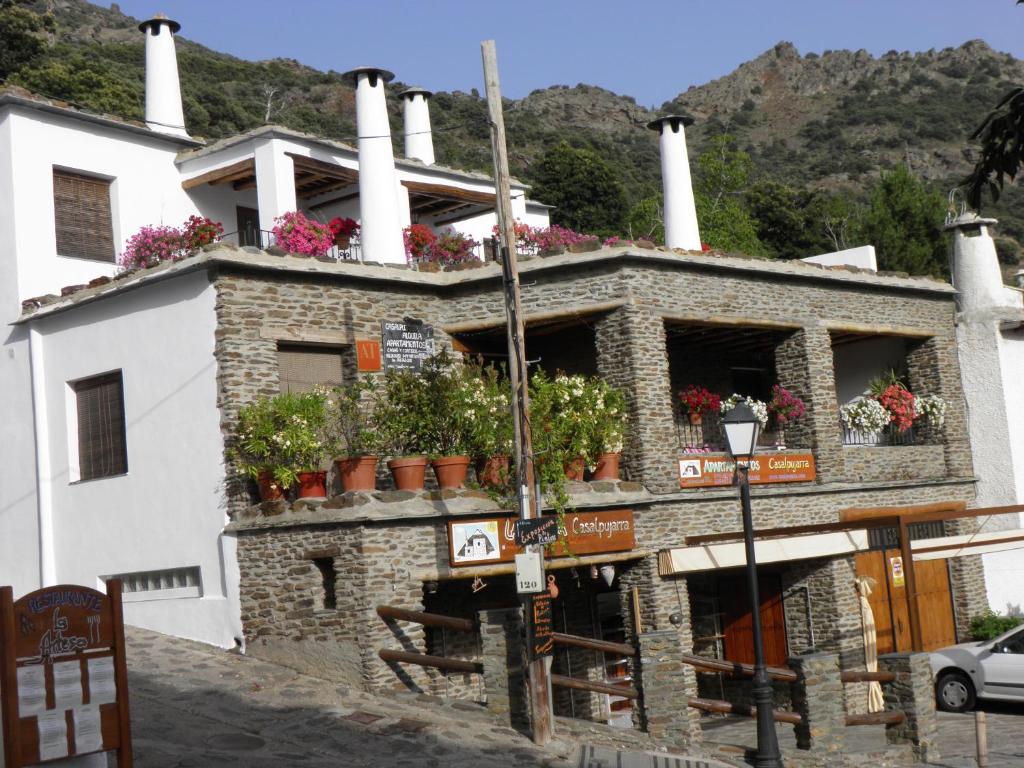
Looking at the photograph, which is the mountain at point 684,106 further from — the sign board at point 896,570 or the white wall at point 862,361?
the sign board at point 896,570

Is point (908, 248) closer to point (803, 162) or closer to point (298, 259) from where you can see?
point (298, 259)

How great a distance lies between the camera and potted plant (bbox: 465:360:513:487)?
15.9 meters

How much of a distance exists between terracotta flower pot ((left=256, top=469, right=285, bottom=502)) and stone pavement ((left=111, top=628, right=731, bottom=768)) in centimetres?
211

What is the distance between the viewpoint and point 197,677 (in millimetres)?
14102

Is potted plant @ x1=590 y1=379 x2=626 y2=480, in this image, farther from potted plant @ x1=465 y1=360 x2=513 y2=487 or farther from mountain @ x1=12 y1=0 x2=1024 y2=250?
mountain @ x1=12 y1=0 x2=1024 y2=250

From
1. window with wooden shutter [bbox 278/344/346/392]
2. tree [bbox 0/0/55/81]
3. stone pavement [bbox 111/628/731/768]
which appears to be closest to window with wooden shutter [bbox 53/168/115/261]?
window with wooden shutter [bbox 278/344/346/392]

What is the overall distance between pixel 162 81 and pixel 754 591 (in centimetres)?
1546

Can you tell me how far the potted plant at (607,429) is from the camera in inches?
659

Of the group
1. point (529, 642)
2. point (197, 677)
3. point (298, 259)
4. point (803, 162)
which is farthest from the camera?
point (803, 162)

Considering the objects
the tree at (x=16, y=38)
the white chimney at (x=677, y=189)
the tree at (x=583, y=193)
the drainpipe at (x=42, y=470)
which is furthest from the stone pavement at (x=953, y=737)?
the tree at (x=16, y=38)

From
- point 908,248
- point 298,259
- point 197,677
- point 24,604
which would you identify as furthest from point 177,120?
point 908,248

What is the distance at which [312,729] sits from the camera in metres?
Result: 12.6

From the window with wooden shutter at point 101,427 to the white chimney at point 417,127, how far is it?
1034cm

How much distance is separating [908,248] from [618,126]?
151 feet
